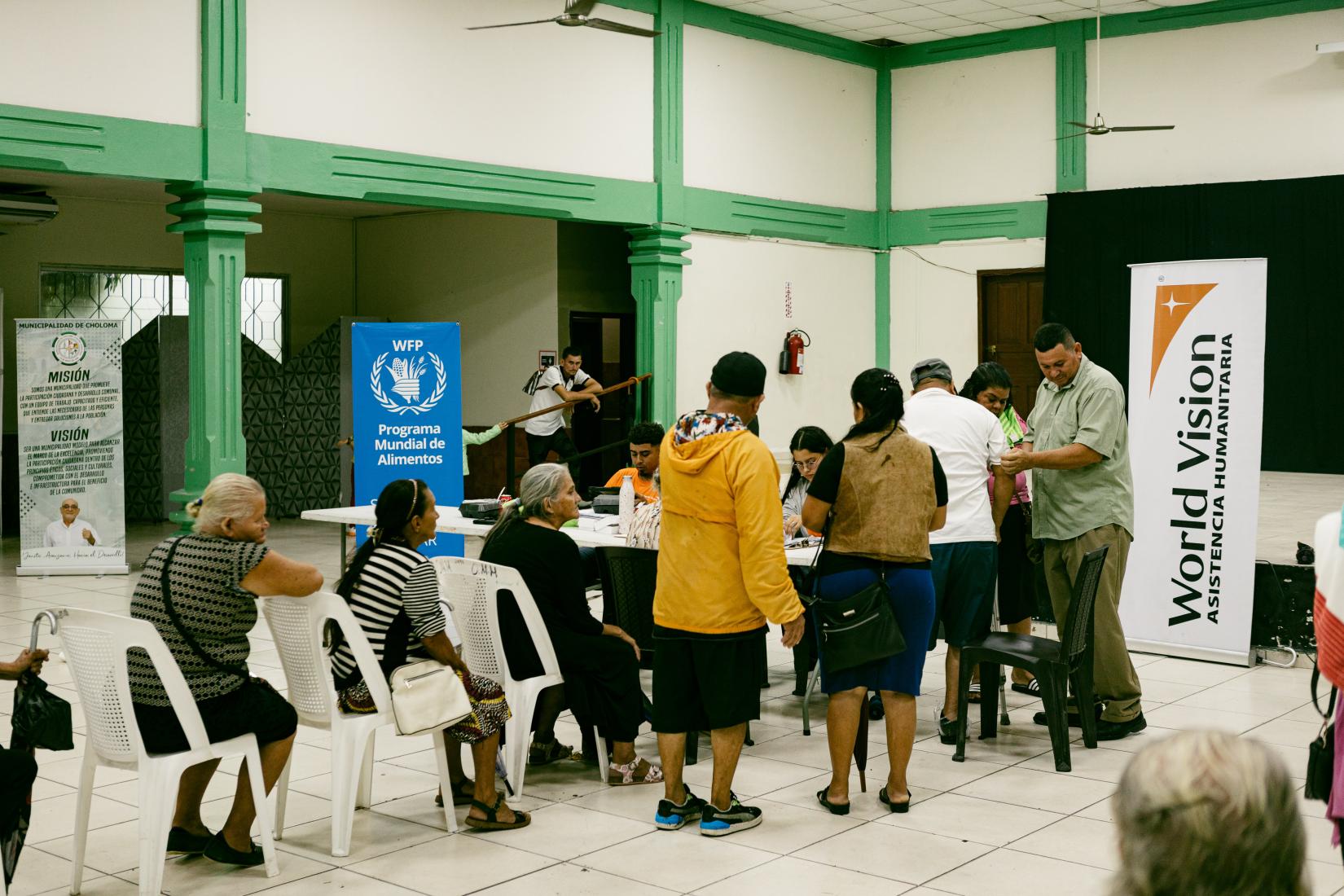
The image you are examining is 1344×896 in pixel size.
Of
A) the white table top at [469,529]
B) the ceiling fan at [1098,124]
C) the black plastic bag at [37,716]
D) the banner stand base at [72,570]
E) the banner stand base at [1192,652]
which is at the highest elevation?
the ceiling fan at [1098,124]

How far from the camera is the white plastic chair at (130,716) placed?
3.42 m

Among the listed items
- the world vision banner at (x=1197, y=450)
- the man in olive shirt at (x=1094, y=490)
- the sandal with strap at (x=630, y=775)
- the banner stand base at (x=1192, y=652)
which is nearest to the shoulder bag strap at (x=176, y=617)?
the sandal with strap at (x=630, y=775)

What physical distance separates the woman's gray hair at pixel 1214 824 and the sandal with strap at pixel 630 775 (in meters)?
3.30

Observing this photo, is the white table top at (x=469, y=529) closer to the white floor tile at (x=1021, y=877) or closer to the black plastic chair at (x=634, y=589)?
the black plastic chair at (x=634, y=589)

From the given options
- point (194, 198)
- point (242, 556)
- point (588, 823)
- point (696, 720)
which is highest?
point (194, 198)

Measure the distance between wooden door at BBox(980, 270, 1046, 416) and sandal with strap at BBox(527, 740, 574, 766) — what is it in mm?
8161

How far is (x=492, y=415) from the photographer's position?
44.2 feet

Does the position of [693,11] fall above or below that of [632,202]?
above

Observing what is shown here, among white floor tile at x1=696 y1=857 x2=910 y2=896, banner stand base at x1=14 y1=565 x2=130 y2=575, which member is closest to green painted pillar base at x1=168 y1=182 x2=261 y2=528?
banner stand base at x1=14 y1=565 x2=130 y2=575

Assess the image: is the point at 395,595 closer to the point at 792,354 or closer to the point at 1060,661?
the point at 1060,661

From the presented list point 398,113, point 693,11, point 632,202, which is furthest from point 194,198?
point 693,11

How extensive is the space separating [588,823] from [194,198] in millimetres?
5696

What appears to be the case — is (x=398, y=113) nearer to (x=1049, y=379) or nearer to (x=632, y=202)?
(x=632, y=202)

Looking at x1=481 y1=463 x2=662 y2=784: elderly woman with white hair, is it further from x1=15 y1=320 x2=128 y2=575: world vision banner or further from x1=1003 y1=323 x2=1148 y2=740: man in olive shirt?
x1=15 y1=320 x2=128 y2=575: world vision banner
